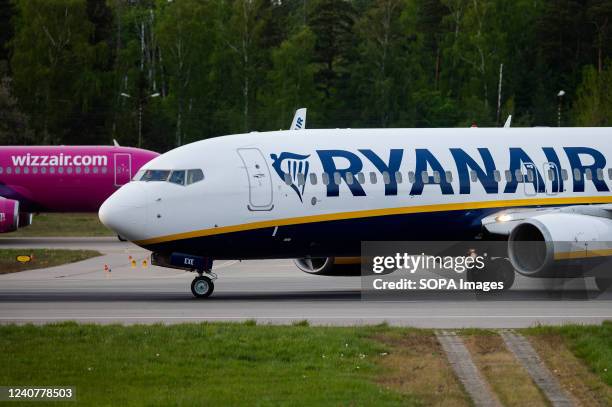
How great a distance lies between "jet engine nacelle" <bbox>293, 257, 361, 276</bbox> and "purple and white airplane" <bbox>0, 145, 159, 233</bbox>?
2524 centimetres

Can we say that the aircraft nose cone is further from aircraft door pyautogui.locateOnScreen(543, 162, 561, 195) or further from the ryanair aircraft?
aircraft door pyautogui.locateOnScreen(543, 162, 561, 195)

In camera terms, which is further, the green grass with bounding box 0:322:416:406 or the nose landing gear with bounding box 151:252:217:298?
the nose landing gear with bounding box 151:252:217:298

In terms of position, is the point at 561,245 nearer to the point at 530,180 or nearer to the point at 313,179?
the point at 530,180

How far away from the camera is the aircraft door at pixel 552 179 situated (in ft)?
98.6

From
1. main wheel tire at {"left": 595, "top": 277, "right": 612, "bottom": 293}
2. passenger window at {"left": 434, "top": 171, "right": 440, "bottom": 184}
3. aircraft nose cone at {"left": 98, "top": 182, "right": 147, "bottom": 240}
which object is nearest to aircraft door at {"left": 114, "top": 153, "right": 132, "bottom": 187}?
aircraft nose cone at {"left": 98, "top": 182, "right": 147, "bottom": 240}

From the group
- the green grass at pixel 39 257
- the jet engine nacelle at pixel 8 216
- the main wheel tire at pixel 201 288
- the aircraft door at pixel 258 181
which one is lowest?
the green grass at pixel 39 257

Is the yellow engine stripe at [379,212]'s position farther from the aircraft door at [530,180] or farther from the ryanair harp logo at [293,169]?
the ryanair harp logo at [293,169]

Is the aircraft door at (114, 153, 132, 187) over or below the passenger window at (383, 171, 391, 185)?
below

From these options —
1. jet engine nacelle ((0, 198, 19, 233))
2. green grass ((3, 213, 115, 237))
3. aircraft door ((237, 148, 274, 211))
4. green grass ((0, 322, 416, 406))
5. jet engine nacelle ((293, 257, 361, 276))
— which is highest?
aircraft door ((237, 148, 274, 211))

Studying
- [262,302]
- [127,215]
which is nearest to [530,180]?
[262,302]

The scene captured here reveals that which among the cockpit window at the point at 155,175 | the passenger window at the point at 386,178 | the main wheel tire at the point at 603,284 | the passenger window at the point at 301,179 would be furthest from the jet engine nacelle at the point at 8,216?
the main wheel tire at the point at 603,284

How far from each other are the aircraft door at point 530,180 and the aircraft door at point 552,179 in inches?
9.4

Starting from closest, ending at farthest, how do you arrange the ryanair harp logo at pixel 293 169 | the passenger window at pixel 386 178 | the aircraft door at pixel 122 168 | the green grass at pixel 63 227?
the ryanair harp logo at pixel 293 169 → the passenger window at pixel 386 178 → the aircraft door at pixel 122 168 → the green grass at pixel 63 227

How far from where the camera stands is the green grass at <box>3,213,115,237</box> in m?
60.4
